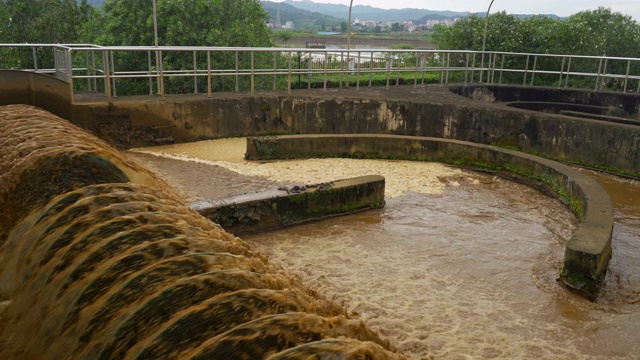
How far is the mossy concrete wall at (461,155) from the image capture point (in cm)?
730

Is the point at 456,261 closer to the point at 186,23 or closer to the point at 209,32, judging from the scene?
the point at 209,32

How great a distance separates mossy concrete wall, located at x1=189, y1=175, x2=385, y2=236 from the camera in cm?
687

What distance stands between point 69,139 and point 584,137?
9202 mm

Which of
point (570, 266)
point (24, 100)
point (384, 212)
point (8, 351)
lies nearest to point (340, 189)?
point (384, 212)

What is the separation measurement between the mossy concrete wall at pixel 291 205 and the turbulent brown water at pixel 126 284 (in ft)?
8.29

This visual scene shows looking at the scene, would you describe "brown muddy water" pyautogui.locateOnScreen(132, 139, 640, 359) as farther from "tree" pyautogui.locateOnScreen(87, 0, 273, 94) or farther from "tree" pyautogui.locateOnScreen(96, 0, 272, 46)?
"tree" pyautogui.locateOnScreen(96, 0, 272, 46)

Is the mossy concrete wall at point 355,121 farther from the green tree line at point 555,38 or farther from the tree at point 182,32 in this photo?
the green tree line at point 555,38

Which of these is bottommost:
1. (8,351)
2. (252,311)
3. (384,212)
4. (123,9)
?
(384,212)

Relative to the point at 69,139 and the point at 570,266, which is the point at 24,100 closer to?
the point at 69,139

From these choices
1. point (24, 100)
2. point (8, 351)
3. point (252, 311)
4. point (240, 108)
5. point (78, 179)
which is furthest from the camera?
point (240, 108)

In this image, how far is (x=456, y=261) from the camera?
6.34 meters

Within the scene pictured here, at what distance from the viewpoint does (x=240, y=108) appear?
12250mm

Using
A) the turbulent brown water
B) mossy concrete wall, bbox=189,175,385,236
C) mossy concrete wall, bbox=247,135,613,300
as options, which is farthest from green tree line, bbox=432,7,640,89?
Answer: the turbulent brown water

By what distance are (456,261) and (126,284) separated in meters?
4.40
